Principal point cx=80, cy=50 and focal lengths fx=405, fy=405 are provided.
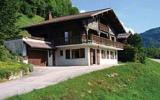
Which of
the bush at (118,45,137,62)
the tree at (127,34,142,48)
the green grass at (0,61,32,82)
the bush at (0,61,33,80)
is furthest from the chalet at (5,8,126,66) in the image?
the tree at (127,34,142,48)

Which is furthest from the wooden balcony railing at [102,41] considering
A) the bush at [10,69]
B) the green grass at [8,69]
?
the green grass at [8,69]

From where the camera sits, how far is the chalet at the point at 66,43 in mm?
46250

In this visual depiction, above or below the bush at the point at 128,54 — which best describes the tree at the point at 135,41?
above

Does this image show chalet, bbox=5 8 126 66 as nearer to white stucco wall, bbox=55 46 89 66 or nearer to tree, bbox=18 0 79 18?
white stucco wall, bbox=55 46 89 66

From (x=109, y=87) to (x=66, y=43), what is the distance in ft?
75.3

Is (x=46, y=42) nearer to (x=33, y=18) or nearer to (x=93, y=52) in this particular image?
(x=93, y=52)

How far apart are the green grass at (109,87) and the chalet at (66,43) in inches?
530

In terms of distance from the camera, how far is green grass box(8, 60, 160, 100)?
72.1 ft

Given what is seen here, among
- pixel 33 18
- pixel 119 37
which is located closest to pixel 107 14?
pixel 119 37

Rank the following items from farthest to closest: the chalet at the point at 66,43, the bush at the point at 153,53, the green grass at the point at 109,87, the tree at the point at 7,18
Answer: the bush at the point at 153,53 < the chalet at the point at 66,43 < the tree at the point at 7,18 < the green grass at the point at 109,87

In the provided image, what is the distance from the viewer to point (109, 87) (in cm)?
2695

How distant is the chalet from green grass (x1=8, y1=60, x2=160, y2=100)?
44.2 feet

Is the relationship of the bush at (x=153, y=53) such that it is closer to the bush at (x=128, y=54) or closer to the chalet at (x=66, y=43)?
the bush at (x=128, y=54)

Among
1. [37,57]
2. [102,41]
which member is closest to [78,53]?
[102,41]
